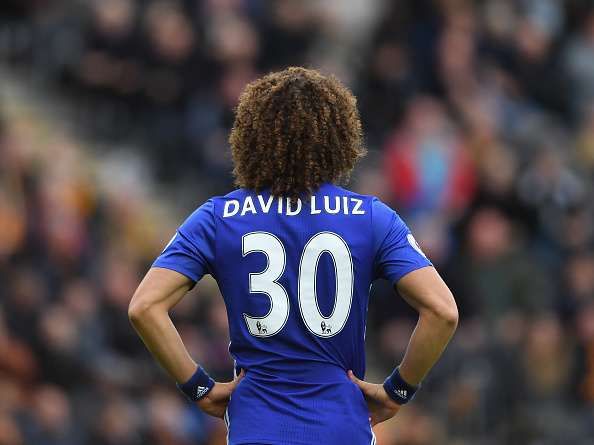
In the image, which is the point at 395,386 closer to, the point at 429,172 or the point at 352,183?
the point at 352,183

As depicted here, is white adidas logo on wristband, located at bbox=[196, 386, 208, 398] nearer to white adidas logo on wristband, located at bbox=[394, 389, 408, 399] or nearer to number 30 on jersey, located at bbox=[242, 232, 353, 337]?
number 30 on jersey, located at bbox=[242, 232, 353, 337]

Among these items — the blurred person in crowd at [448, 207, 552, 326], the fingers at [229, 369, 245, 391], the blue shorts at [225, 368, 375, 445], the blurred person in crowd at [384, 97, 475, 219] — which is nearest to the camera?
the blue shorts at [225, 368, 375, 445]

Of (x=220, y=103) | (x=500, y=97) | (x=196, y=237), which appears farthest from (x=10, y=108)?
(x=196, y=237)

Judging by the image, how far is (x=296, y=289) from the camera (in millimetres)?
4609

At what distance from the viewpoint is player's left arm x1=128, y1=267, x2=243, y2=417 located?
463 cm

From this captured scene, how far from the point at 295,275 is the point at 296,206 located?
24cm

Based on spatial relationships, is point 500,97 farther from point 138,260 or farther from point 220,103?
point 138,260

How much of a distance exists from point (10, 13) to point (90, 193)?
3309 millimetres

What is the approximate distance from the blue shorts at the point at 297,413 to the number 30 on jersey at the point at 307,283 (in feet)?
0.58

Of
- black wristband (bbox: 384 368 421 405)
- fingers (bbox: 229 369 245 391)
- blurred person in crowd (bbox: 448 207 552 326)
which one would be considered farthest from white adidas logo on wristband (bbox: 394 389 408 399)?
blurred person in crowd (bbox: 448 207 552 326)

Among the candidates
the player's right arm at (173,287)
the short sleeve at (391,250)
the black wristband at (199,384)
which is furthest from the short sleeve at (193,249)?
the short sleeve at (391,250)

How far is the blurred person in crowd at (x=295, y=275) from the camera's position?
15.1 feet

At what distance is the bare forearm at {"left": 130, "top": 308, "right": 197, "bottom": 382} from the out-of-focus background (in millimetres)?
4476

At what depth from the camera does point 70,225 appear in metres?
10.4
